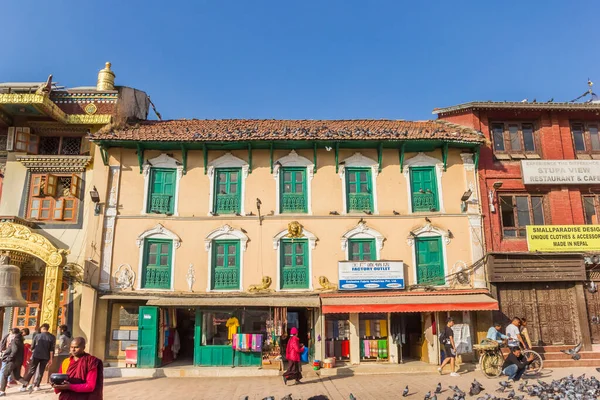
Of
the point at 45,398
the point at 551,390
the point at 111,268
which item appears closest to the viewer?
the point at 551,390

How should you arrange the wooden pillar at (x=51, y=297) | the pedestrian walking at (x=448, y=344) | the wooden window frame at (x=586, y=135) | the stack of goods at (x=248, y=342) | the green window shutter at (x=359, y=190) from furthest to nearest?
the wooden window frame at (x=586, y=135), the green window shutter at (x=359, y=190), the stack of goods at (x=248, y=342), the wooden pillar at (x=51, y=297), the pedestrian walking at (x=448, y=344)

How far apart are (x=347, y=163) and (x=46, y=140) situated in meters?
11.7

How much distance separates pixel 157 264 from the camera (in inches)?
624

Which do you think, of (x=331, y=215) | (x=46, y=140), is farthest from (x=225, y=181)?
(x=46, y=140)

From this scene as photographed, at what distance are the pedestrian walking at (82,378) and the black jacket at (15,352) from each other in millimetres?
7693

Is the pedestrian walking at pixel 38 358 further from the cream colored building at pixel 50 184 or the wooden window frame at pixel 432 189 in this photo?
the wooden window frame at pixel 432 189

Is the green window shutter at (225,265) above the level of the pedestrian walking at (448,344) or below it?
above

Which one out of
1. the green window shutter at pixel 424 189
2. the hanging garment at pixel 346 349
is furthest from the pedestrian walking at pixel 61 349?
the green window shutter at pixel 424 189

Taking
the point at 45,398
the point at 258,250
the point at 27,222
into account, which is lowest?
the point at 45,398

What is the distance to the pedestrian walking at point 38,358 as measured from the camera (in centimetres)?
1200

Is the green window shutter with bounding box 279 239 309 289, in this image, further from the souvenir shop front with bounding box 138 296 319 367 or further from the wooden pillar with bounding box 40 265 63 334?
the wooden pillar with bounding box 40 265 63 334

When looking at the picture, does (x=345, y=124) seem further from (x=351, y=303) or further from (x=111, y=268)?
(x=111, y=268)

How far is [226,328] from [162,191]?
541cm

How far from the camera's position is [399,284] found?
15.2 metres
